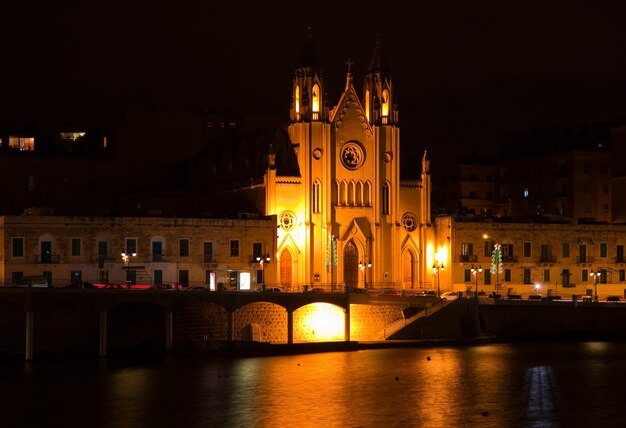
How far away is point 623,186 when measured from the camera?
14100cm

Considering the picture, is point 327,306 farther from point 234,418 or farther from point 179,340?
point 234,418

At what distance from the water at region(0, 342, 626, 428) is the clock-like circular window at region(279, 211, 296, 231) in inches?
981

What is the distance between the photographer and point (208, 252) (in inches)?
4272

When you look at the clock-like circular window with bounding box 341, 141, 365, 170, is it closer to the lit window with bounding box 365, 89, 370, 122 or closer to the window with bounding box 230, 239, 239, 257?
the lit window with bounding box 365, 89, 370, 122

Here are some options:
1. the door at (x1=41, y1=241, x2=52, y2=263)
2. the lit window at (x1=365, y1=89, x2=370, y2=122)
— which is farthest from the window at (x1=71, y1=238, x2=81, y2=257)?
the lit window at (x1=365, y1=89, x2=370, y2=122)

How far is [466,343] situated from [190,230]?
78.3 feet

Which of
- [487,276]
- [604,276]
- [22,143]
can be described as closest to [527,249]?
[487,276]

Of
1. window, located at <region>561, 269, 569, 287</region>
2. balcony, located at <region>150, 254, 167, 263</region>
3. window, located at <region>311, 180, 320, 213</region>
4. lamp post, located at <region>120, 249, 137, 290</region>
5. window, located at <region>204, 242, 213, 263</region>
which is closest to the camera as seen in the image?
lamp post, located at <region>120, 249, 137, 290</region>

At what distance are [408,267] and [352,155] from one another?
11.2m

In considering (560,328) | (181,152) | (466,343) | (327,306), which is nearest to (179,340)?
(327,306)

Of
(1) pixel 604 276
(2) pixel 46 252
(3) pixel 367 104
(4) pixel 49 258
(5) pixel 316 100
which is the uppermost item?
(3) pixel 367 104

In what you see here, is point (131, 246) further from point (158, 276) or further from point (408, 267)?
point (408, 267)

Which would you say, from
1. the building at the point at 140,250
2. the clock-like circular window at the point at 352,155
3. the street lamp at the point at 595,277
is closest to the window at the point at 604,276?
the street lamp at the point at 595,277

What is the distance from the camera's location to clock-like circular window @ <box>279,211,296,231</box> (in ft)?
379
